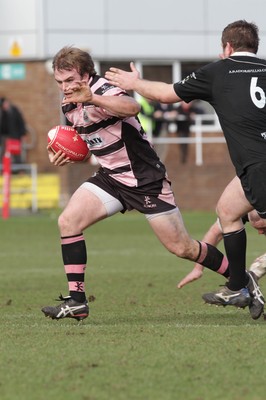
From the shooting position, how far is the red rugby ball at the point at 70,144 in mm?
9070

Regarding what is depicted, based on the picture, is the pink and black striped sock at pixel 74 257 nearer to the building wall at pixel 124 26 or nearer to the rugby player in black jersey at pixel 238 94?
the rugby player in black jersey at pixel 238 94

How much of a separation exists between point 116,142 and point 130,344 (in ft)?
6.45

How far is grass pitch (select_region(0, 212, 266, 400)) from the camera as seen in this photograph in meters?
6.12

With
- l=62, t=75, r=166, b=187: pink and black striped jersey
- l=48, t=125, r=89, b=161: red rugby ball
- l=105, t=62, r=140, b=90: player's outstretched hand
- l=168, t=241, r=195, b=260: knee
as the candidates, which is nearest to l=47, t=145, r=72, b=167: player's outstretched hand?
l=48, t=125, r=89, b=161: red rugby ball

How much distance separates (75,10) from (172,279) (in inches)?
696

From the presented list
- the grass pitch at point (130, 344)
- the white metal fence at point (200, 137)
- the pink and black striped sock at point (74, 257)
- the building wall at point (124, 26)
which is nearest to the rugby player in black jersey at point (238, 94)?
the grass pitch at point (130, 344)

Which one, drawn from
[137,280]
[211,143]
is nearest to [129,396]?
[137,280]

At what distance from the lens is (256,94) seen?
8.32 meters

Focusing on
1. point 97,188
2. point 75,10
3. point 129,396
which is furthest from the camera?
point 75,10

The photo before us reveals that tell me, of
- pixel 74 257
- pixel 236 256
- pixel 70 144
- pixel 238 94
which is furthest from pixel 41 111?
pixel 238 94

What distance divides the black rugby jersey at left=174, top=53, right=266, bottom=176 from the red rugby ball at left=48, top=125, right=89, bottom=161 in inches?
40.8

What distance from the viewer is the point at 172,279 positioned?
13.2 metres

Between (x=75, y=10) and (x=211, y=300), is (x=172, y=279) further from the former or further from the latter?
(x=75, y=10)

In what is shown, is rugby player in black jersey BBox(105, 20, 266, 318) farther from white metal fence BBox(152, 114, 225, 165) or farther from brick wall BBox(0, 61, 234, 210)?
white metal fence BBox(152, 114, 225, 165)
